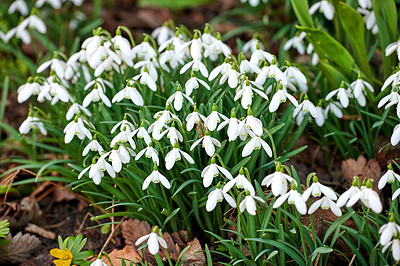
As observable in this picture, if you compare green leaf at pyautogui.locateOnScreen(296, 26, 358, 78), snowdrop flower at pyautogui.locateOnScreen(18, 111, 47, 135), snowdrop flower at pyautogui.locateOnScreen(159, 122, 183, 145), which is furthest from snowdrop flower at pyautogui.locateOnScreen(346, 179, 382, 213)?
snowdrop flower at pyautogui.locateOnScreen(18, 111, 47, 135)

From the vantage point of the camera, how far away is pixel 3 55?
3906mm

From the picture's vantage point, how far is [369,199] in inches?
62.6

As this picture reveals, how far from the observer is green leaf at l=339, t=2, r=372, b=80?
2396mm

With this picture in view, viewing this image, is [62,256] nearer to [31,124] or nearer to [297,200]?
[31,124]

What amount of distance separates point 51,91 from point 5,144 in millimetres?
807

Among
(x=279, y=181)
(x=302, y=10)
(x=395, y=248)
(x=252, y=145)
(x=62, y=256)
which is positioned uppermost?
(x=302, y=10)

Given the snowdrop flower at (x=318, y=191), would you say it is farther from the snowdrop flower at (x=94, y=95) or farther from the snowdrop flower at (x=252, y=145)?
the snowdrop flower at (x=94, y=95)

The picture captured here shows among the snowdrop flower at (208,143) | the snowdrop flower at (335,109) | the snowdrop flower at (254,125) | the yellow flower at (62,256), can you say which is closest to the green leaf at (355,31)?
the snowdrop flower at (335,109)

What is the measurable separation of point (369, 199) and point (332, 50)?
1060mm

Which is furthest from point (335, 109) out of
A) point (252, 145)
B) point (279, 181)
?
point (279, 181)

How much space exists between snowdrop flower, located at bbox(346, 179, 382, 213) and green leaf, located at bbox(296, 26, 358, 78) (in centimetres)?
92

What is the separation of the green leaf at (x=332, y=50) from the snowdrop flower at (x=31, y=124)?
138cm

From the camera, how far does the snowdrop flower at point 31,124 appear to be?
2348 millimetres

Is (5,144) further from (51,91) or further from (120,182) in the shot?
(120,182)
